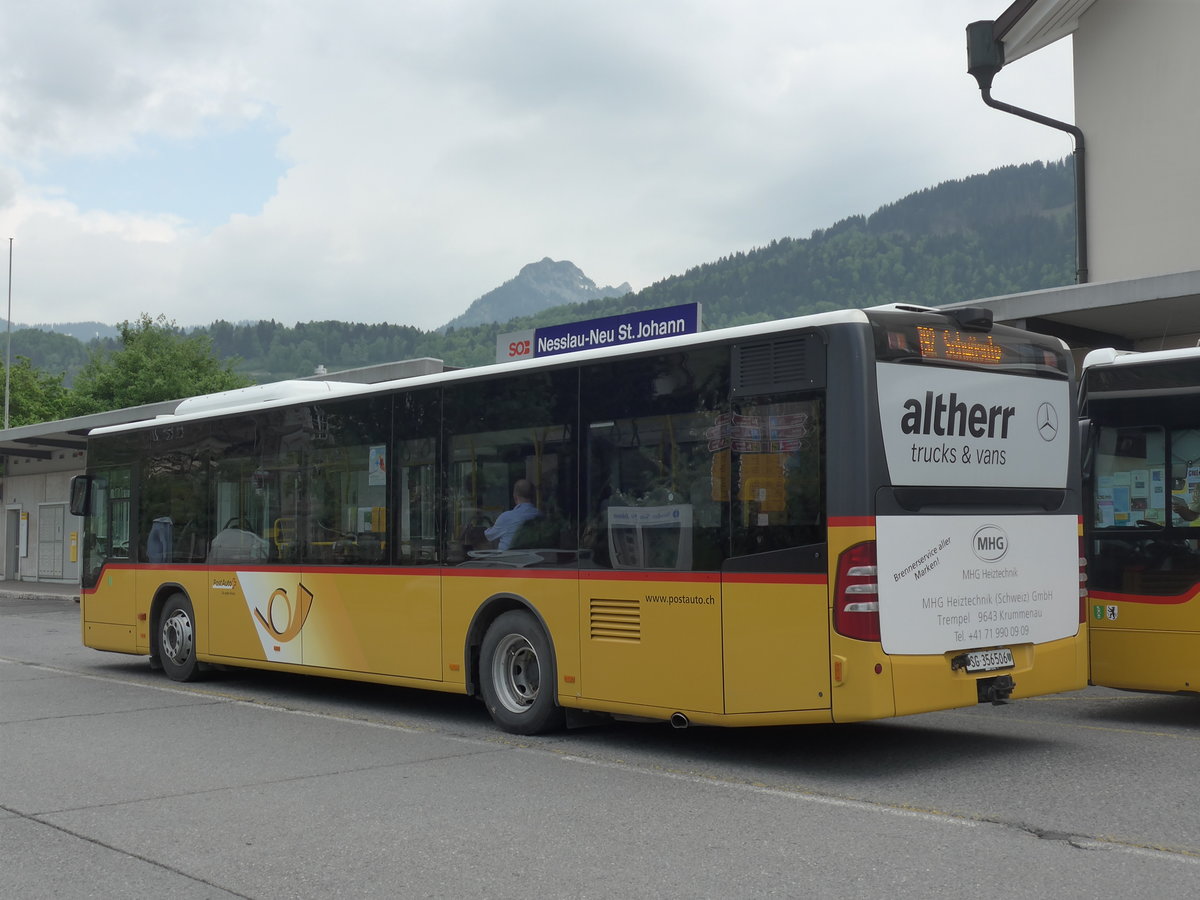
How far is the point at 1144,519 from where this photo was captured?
385 inches

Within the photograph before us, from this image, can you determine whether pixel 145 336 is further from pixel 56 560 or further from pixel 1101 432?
pixel 1101 432

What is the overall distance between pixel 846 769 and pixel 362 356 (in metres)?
114

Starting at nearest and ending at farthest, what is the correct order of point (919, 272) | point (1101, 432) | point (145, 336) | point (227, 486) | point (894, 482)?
point (894, 482), point (1101, 432), point (227, 486), point (145, 336), point (919, 272)

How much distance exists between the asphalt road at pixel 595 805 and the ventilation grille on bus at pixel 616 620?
808 mm

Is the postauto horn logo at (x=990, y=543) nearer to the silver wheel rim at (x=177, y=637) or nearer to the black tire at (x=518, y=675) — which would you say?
the black tire at (x=518, y=675)

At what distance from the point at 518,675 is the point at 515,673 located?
27 millimetres

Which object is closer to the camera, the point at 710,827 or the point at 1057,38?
the point at 710,827

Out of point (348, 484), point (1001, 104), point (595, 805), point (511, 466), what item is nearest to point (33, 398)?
point (1001, 104)

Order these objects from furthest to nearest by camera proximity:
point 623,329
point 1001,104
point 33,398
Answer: point 33,398
point 1001,104
point 623,329

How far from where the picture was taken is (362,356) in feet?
392

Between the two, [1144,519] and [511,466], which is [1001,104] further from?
[511,466]

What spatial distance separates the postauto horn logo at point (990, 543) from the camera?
7992mm

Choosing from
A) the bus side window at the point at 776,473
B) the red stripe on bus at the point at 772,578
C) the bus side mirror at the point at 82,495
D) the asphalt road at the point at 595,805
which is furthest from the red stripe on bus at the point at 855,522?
the bus side mirror at the point at 82,495

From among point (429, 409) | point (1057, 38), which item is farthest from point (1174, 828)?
point (1057, 38)
